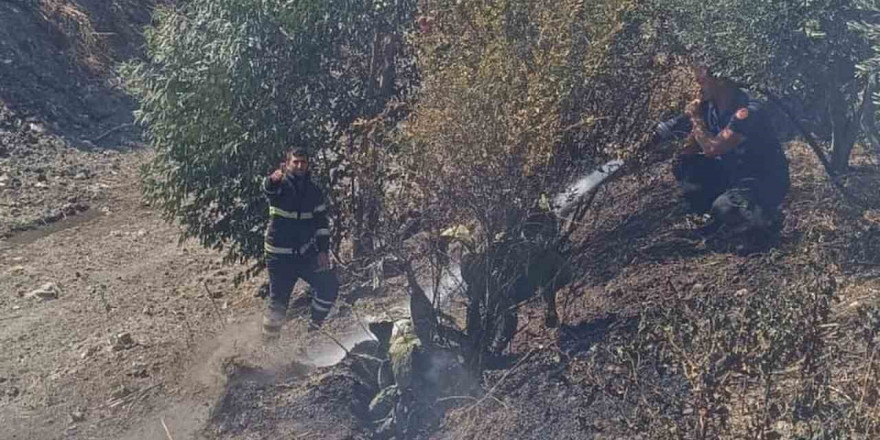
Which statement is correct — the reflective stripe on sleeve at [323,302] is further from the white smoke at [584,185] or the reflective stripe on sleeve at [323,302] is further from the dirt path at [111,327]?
the white smoke at [584,185]

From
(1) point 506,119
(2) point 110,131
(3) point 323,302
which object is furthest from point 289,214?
(2) point 110,131

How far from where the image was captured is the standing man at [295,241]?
6.66 metres

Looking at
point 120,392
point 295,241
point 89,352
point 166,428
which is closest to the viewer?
point 166,428

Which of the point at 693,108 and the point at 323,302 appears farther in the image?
the point at 323,302

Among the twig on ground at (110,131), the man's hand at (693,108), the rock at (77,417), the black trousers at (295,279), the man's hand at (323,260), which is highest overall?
the man's hand at (693,108)

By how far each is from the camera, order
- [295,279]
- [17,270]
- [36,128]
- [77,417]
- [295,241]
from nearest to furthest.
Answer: [77,417] < [295,241] < [295,279] < [17,270] < [36,128]

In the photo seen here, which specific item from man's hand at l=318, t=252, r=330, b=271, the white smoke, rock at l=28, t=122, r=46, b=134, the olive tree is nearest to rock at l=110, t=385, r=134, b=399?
man's hand at l=318, t=252, r=330, b=271

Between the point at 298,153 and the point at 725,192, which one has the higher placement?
the point at 298,153

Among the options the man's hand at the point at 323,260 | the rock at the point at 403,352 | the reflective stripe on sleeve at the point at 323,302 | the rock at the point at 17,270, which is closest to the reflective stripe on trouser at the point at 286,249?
the man's hand at the point at 323,260

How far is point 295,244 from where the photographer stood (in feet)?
22.7

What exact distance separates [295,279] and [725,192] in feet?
10.1

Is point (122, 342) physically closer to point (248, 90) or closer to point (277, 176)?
point (277, 176)

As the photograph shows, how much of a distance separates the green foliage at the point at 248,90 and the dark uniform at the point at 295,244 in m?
0.42

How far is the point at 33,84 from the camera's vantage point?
41.1 feet
